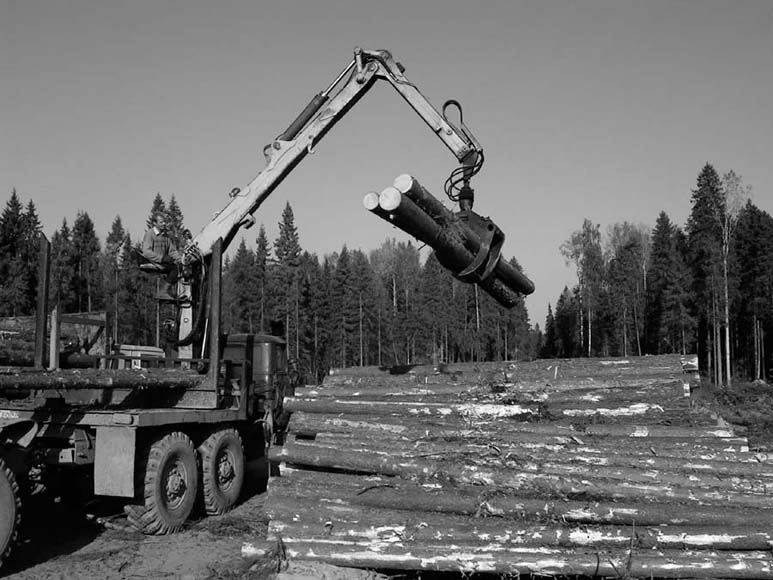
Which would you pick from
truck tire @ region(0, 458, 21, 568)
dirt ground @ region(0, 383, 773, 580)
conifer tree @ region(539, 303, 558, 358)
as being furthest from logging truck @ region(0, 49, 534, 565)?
conifer tree @ region(539, 303, 558, 358)

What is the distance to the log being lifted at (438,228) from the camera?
692 cm

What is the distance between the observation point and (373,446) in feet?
23.9

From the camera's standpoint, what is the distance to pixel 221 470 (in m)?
11.5

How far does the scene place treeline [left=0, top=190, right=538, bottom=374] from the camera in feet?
188

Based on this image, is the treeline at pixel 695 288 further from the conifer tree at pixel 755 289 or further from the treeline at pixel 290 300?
the treeline at pixel 290 300

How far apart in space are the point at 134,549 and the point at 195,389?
2.90 meters

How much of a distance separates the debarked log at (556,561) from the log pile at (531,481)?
0.01 m

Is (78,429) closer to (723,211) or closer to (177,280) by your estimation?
(177,280)

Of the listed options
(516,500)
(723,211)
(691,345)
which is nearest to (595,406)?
(516,500)

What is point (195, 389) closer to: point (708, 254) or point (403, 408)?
point (403, 408)

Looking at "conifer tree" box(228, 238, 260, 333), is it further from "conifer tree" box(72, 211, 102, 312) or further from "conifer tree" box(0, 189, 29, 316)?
"conifer tree" box(0, 189, 29, 316)

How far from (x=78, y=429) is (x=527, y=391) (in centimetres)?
564

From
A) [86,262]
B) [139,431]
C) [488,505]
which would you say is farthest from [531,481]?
[86,262]

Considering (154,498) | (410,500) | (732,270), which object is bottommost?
(154,498)
